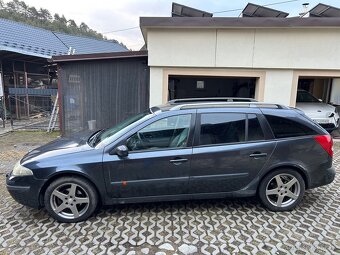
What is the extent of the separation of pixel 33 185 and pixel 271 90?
262 inches

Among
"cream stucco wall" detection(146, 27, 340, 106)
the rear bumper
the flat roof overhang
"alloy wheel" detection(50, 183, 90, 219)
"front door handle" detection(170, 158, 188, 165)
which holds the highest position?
the flat roof overhang

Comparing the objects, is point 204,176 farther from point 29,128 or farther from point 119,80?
point 29,128

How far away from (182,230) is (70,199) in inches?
58.3

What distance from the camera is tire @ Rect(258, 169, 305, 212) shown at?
3355 millimetres

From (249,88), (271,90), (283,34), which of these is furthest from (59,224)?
(249,88)

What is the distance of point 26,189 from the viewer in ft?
9.94

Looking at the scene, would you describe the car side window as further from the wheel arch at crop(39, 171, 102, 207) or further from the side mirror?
the wheel arch at crop(39, 171, 102, 207)

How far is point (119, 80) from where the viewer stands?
754 centimetres

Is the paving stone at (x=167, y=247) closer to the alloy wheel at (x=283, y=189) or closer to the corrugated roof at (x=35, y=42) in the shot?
the alloy wheel at (x=283, y=189)

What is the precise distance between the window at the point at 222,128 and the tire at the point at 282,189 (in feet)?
2.33

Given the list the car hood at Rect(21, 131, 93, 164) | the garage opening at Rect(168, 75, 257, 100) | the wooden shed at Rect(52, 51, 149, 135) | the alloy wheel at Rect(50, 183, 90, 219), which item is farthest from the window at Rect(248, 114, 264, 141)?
the garage opening at Rect(168, 75, 257, 100)

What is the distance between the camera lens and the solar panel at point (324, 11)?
6836 millimetres

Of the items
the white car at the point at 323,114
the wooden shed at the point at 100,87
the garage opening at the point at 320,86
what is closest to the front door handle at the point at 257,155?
the wooden shed at the point at 100,87

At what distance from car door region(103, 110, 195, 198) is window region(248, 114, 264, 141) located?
0.80 metres
